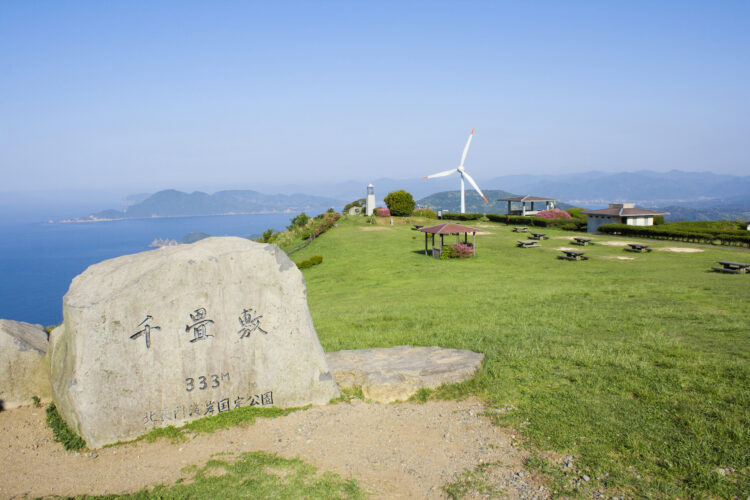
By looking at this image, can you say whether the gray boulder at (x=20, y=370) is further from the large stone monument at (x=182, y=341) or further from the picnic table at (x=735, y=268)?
the picnic table at (x=735, y=268)

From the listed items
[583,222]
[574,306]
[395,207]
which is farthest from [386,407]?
[395,207]

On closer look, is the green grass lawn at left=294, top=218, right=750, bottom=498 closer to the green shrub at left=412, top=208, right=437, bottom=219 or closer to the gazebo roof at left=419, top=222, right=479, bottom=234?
the gazebo roof at left=419, top=222, right=479, bottom=234

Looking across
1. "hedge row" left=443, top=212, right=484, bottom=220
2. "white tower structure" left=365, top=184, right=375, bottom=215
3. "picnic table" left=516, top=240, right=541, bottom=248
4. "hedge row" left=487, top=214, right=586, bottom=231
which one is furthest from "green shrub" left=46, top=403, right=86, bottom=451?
"white tower structure" left=365, top=184, right=375, bottom=215

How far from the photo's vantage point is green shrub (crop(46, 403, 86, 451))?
23.9 ft

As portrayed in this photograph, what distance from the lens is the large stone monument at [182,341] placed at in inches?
286

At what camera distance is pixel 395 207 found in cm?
6450

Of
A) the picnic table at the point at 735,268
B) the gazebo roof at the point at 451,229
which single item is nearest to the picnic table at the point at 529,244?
the gazebo roof at the point at 451,229

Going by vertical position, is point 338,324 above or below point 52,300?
above

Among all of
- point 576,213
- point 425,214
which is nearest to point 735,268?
point 576,213

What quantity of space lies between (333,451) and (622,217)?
1850 inches

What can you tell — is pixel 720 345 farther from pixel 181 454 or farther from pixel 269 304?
pixel 181 454

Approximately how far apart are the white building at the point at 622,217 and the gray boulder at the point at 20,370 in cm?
4784

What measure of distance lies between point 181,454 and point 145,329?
2.07 metres

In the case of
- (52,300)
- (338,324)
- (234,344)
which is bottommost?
(52,300)
